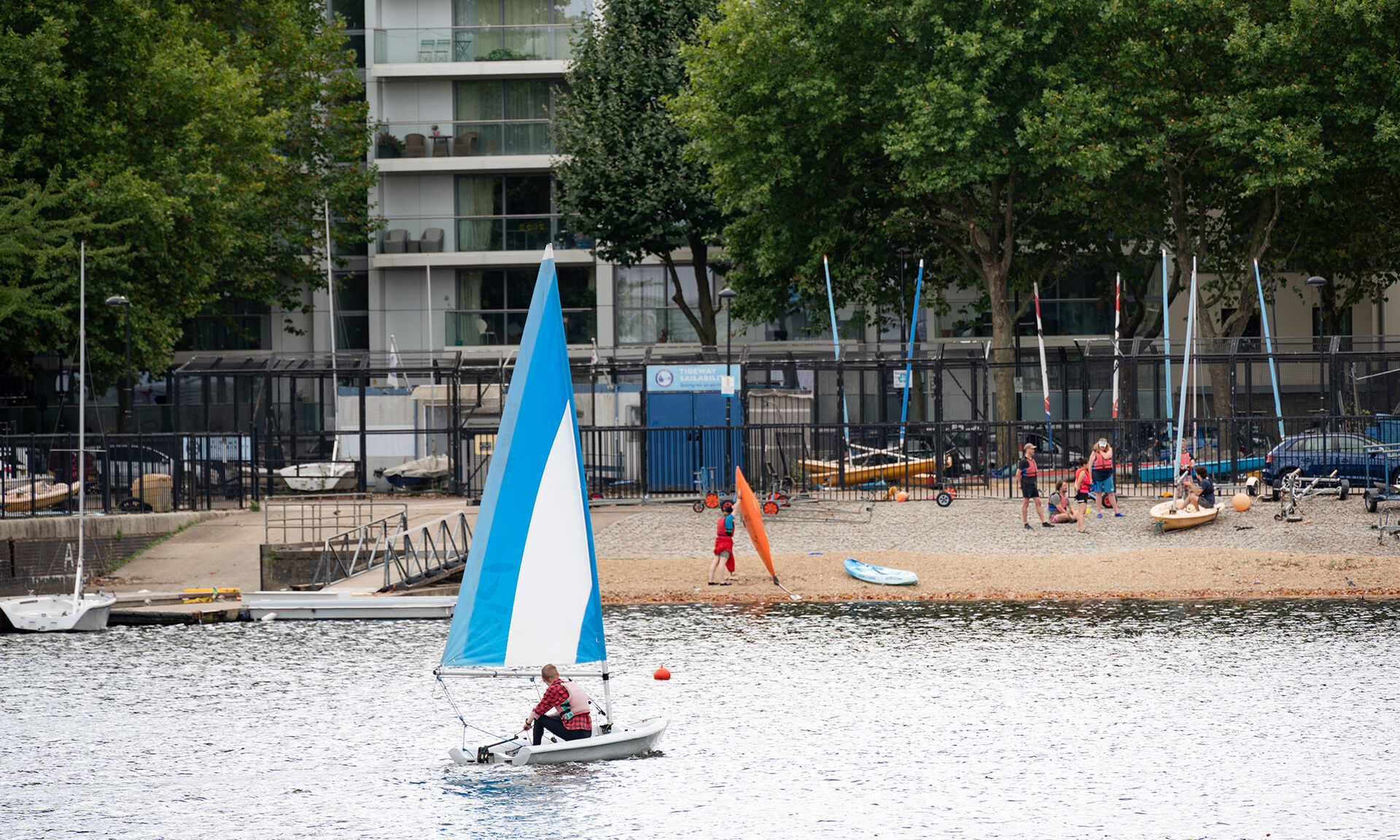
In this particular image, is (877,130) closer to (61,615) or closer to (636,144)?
(636,144)

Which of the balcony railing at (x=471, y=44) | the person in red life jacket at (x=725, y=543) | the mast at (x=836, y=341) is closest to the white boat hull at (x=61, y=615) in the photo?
the person in red life jacket at (x=725, y=543)

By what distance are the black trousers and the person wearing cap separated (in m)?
20.3

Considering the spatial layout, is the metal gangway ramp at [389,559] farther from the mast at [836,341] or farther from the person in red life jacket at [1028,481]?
the person in red life jacket at [1028,481]

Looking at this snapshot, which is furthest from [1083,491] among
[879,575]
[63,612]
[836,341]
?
[63,612]

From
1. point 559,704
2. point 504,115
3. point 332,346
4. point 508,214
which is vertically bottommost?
point 559,704

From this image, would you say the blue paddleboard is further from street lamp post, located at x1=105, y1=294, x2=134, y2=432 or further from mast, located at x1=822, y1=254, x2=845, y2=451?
street lamp post, located at x1=105, y1=294, x2=134, y2=432

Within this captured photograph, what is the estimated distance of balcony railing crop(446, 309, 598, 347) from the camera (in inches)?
2437

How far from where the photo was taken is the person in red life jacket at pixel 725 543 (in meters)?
28.3

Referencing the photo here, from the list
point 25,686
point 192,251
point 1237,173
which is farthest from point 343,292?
point 25,686

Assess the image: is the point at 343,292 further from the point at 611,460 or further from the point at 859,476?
the point at 859,476

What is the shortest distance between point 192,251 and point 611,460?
50.7ft

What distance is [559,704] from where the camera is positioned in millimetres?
16547

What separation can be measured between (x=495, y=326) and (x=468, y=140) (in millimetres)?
7679

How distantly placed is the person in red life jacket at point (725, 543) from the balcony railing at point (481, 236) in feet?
114
